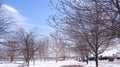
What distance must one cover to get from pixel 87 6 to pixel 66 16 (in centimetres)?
110

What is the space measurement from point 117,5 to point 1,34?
14.0 meters

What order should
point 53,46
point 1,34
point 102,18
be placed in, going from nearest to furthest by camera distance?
point 102,18
point 1,34
point 53,46

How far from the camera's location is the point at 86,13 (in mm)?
8102

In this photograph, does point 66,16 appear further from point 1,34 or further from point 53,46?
point 53,46

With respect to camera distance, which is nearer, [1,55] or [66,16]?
[66,16]

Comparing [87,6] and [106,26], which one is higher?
[87,6]

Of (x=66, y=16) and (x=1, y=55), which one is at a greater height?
(x=66, y=16)

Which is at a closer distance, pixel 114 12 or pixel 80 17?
pixel 114 12

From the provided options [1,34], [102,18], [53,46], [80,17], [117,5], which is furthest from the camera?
[53,46]

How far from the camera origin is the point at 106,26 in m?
7.49

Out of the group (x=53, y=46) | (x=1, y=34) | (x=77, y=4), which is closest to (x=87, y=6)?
(x=77, y=4)

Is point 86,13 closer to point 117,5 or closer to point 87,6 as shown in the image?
point 87,6

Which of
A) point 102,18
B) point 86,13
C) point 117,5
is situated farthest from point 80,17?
point 117,5

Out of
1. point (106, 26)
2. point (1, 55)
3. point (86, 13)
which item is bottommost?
point (1, 55)
